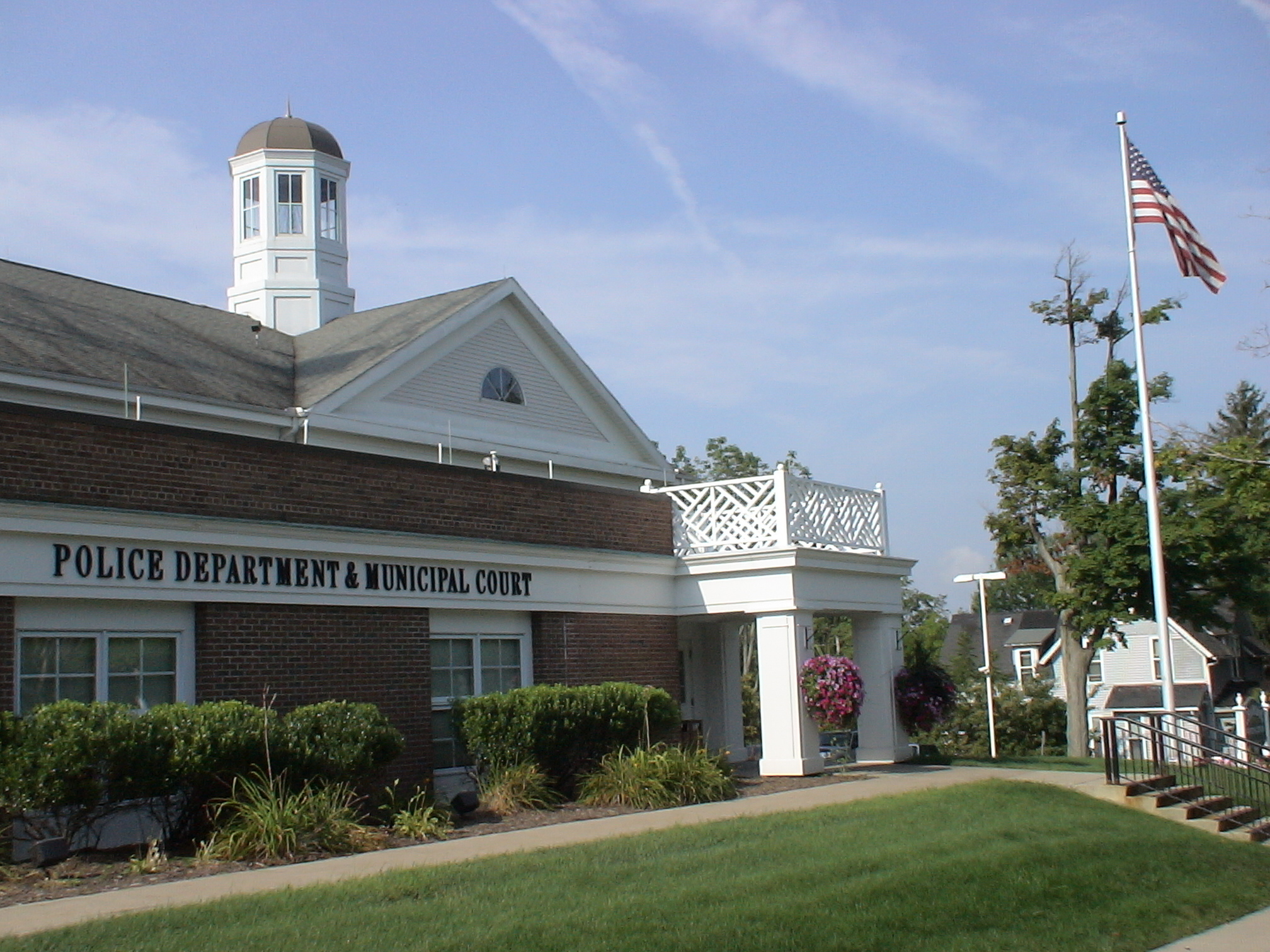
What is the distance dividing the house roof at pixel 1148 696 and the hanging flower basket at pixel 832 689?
4109 cm

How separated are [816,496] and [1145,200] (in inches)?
279

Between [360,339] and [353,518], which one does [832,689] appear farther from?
[360,339]

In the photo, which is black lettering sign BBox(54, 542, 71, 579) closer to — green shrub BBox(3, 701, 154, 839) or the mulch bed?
green shrub BBox(3, 701, 154, 839)

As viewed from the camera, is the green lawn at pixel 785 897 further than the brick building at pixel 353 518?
No

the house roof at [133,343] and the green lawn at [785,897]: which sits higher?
the house roof at [133,343]

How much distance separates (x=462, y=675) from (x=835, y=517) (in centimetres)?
655

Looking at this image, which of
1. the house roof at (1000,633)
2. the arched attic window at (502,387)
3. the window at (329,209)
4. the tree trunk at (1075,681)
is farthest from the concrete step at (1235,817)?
the house roof at (1000,633)

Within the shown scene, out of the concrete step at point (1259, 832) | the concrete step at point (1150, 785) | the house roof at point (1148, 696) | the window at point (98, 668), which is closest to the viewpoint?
the window at point (98, 668)

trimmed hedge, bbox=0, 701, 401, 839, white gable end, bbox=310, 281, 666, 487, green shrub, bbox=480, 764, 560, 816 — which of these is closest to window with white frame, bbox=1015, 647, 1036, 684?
white gable end, bbox=310, 281, 666, 487

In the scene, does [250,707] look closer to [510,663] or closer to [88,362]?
[510,663]

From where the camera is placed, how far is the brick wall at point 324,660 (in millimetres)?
13867

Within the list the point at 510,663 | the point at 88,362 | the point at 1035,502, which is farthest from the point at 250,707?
the point at 1035,502

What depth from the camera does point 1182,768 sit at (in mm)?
17578

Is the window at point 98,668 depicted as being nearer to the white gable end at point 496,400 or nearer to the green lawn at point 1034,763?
the white gable end at point 496,400
